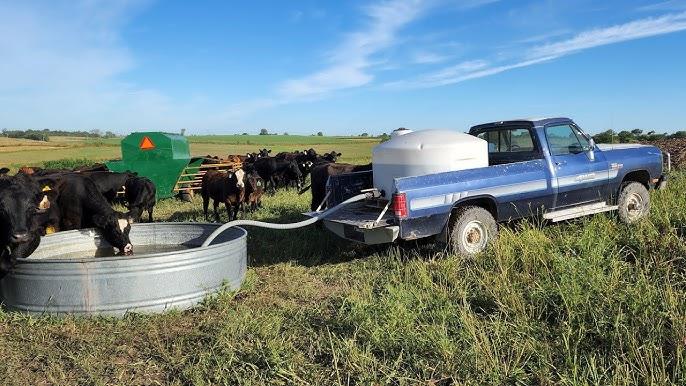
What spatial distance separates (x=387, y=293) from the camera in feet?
18.6

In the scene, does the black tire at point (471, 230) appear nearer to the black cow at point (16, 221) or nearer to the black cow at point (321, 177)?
the black cow at point (321, 177)

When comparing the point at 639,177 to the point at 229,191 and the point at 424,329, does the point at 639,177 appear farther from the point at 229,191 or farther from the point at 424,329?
the point at 229,191

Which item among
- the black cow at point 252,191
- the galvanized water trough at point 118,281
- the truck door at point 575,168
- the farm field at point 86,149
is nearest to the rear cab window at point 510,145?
the truck door at point 575,168

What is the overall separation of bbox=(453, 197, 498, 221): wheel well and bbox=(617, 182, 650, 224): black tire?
2.51 meters

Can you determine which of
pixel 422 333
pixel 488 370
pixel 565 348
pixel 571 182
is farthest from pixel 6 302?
pixel 571 182

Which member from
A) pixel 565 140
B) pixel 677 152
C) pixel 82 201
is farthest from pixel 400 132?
pixel 677 152

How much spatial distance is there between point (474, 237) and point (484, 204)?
53cm

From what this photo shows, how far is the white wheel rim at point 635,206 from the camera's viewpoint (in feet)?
28.4

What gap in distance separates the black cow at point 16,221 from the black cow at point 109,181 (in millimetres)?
6696

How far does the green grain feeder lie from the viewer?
16.3m

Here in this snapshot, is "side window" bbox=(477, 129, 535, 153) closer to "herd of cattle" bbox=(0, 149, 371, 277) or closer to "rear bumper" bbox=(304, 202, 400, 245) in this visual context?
"rear bumper" bbox=(304, 202, 400, 245)

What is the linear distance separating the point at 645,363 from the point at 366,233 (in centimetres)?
351

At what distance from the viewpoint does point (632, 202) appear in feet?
28.7

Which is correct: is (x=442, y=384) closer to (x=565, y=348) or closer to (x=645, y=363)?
(x=565, y=348)
